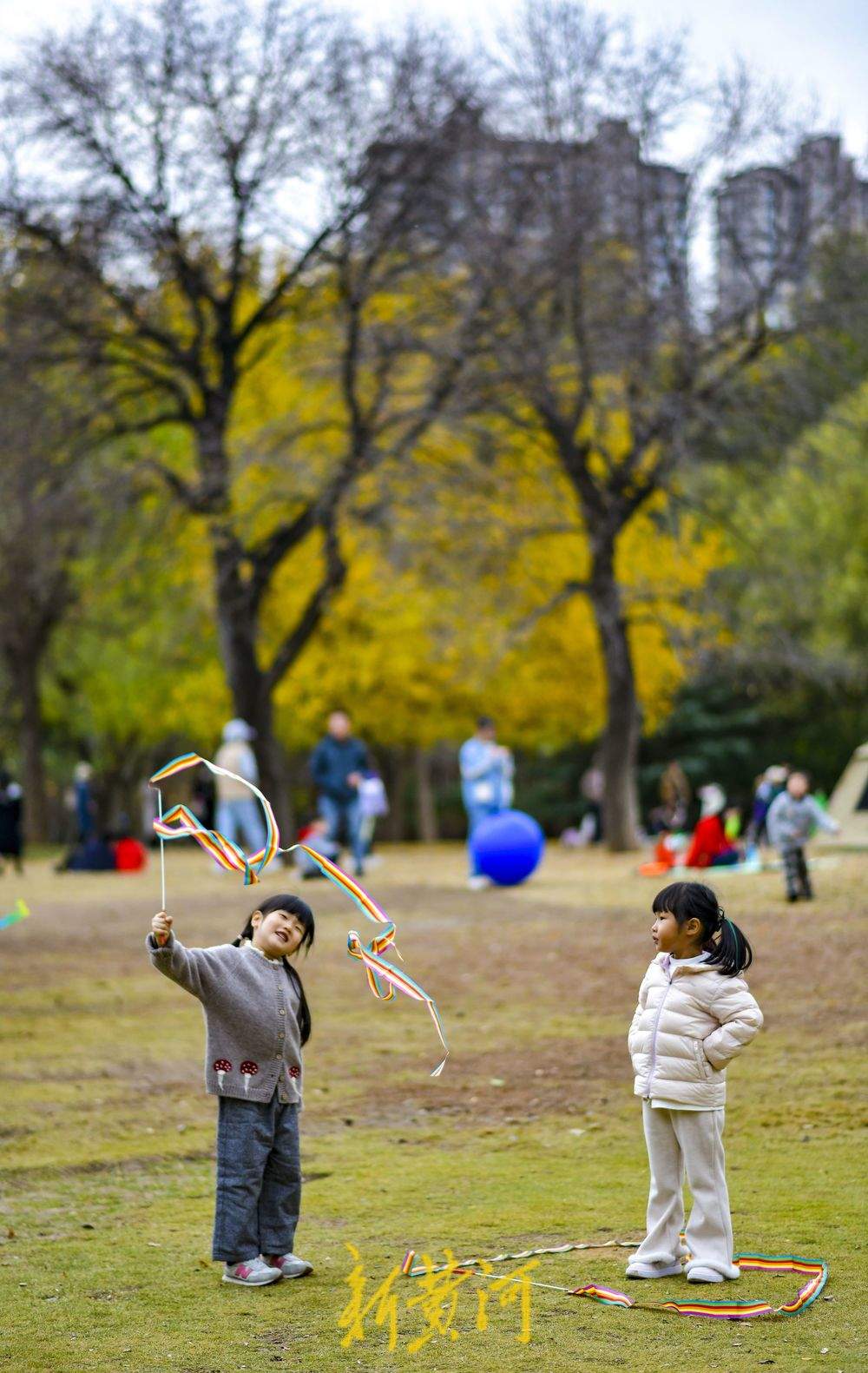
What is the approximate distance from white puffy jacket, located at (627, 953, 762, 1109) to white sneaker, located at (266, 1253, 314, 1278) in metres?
1.35

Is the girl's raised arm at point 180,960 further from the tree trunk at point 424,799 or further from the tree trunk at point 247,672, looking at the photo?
the tree trunk at point 424,799

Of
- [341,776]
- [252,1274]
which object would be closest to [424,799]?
[341,776]

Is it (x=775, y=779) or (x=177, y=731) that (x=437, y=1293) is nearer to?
(x=775, y=779)

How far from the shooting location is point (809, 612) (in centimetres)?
3619

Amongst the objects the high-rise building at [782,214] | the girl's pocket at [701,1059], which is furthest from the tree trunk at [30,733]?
the girl's pocket at [701,1059]

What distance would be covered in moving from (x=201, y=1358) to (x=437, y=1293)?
3.14 feet

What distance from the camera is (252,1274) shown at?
5988 millimetres

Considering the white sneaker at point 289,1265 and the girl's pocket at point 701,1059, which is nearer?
the girl's pocket at point 701,1059

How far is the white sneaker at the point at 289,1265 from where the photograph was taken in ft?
20.0

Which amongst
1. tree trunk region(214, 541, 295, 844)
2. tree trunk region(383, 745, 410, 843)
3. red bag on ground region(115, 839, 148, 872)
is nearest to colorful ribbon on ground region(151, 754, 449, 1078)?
tree trunk region(214, 541, 295, 844)

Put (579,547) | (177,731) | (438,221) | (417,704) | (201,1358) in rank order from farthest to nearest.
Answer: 1. (177,731)
2. (417,704)
3. (579,547)
4. (438,221)
5. (201,1358)

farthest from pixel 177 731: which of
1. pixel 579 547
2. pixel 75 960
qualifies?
pixel 75 960

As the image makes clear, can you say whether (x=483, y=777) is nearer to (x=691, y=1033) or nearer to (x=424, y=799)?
(x=691, y=1033)

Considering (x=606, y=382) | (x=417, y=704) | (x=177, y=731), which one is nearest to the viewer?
(x=606, y=382)
